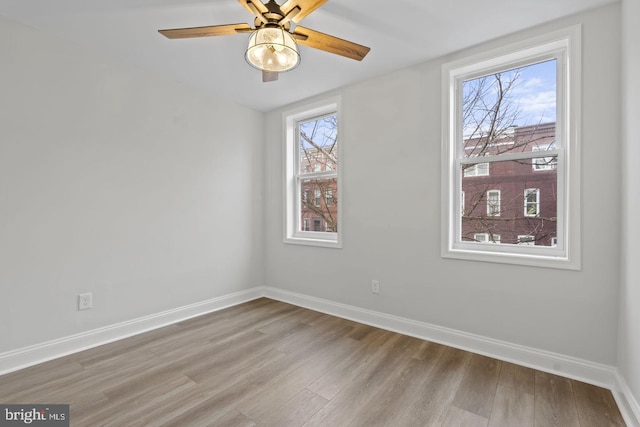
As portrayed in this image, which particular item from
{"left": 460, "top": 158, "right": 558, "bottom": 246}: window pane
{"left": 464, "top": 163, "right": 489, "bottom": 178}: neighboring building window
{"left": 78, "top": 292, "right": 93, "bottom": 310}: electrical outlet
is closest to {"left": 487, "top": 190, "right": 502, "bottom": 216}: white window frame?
{"left": 460, "top": 158, "right": 558, "bottom": 246}: window pane

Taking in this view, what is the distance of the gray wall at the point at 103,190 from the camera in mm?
2139

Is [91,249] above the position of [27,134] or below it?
below

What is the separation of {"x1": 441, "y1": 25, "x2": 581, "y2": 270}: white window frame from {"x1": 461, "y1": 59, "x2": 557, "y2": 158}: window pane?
5 cm

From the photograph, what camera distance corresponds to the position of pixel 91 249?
2.48 m

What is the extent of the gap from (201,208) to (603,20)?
3656 mm

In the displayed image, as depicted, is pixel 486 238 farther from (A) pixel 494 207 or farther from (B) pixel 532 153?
(B) pixel 532 153

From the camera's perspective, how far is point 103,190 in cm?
254

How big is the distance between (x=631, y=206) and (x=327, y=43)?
79.6 inches

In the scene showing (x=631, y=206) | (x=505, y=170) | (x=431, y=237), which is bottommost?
(x=431, y=237)

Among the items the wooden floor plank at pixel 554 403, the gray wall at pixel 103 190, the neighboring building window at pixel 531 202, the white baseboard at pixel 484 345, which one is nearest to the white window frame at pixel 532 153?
the neighboring building window at pixel 531 202

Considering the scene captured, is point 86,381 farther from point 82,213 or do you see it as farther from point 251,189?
point 251,189

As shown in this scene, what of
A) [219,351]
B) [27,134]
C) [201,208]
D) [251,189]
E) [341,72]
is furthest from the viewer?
[251,189]

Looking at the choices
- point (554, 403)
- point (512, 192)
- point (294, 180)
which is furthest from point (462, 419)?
point (294, 180)

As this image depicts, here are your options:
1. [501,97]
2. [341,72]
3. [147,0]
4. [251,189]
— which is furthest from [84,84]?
[501,97]
